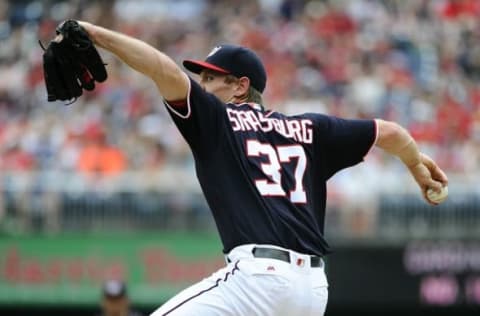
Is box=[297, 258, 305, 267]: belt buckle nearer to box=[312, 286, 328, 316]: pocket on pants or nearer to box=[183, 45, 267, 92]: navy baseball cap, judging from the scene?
box=[312, 286, 328, 316]: pocket on pants

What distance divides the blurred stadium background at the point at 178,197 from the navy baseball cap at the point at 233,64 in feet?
23.6

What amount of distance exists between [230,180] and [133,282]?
807 cm

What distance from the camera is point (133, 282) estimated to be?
13.4 m

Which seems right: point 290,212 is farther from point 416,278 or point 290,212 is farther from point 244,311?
point 416,278

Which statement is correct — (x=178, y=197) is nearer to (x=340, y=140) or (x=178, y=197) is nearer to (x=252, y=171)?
(x=340, y=140)

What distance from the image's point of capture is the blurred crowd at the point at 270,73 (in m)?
14.3

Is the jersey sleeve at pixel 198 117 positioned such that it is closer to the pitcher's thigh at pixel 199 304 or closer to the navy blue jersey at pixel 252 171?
the navy blue jersey at pixel 252 171

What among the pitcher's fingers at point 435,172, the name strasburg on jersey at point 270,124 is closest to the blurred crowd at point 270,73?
the pitcher's fingers at point 435,172

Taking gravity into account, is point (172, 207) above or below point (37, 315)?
above

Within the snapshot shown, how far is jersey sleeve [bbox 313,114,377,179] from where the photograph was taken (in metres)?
5.83

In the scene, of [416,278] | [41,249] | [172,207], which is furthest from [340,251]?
[41,249]

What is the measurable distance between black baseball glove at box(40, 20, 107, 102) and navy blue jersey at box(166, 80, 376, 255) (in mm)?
385

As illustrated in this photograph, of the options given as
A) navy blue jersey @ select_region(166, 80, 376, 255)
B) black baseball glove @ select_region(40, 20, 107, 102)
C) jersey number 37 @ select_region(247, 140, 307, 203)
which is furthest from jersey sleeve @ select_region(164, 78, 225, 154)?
black baseball glove @ select_region(40, 20, 107, 102)

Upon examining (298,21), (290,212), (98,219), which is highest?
(298,21)
